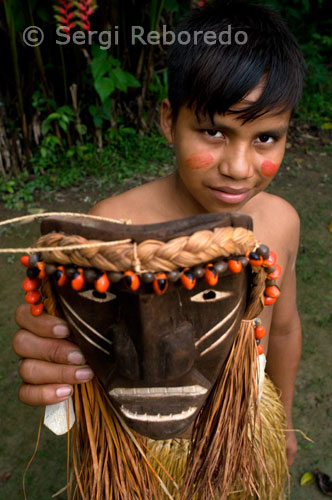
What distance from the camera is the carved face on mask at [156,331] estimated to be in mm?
766

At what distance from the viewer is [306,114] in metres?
4.68

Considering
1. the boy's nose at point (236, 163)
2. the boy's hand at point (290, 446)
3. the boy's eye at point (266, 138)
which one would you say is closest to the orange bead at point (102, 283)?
the boy's nose at point (236, 163)

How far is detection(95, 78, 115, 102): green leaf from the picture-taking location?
3.28 m

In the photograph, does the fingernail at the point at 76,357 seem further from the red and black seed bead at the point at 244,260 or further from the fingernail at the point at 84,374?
the red and black seed bead at the point at 244,260

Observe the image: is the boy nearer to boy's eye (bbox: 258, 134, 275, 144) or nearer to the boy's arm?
boy's eye (bbox: 258, 134, 275, 144)

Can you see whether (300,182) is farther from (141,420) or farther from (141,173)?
(141,420)

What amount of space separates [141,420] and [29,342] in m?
0.34

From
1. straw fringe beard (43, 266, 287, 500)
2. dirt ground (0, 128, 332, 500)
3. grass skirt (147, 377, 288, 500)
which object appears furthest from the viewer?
dirt ground (0, 128, 332, 500)

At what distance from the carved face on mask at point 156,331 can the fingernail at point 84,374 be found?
70 millimetres

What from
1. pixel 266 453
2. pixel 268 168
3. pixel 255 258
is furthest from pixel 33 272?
pixel 266 453

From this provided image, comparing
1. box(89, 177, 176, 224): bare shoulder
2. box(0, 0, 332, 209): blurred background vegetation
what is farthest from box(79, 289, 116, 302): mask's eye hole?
box(0, 0, 332, 209): blurred background vegetation

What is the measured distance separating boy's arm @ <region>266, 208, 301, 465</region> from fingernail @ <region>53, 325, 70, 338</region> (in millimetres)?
826

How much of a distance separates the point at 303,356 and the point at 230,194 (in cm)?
149

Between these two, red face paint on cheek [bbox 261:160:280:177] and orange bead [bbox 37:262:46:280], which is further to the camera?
red face paint on cheek [bbox 261:160:280:177]
